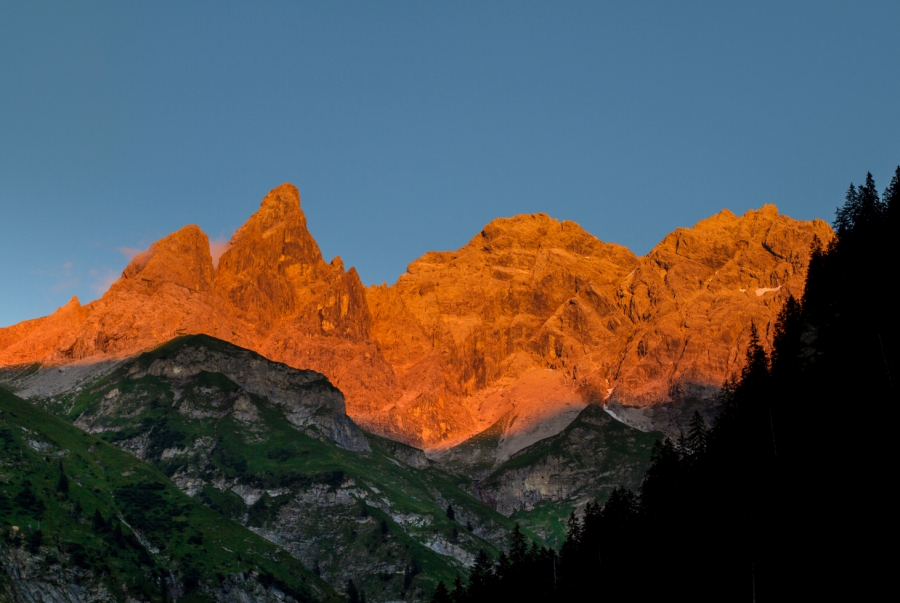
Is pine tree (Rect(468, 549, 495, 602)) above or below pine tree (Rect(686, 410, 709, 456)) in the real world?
below

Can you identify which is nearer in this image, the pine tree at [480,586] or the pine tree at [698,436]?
the pine tree at [698,436]

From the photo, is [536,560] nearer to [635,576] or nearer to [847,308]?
[635,576]

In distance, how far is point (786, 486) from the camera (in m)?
118

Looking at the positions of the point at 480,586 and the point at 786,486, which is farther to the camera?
the point at 480,586

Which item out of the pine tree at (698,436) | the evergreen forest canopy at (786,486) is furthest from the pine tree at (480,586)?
the pine tree at (698,436)

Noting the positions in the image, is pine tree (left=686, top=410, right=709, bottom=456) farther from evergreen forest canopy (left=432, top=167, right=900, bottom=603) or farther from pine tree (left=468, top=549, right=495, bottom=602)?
pine tree (left=468, top=549, right=495, bottom=602)

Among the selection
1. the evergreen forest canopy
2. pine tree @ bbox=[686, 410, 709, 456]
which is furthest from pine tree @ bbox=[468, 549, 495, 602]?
pine tree @ bbox=[686, 410, 709, 456]

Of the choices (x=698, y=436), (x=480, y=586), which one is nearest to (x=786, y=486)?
(x=698, y=436)

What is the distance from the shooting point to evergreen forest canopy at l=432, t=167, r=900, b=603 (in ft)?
343

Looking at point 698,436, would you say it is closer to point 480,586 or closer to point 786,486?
point 786,486

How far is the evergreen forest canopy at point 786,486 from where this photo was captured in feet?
343

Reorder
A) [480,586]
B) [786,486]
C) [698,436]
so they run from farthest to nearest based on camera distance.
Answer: [480,586] < [698,436] < [786,486]

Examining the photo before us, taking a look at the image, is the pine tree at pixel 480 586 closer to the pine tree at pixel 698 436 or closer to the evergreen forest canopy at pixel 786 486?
the evergreen forest canopy at pixel 786 486

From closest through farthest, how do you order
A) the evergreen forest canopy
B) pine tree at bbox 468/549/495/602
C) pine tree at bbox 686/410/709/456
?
the evergreen forest canopy
pine tree at bbox 686/410/709/456
pine tree at bbox 468/549/495/602
